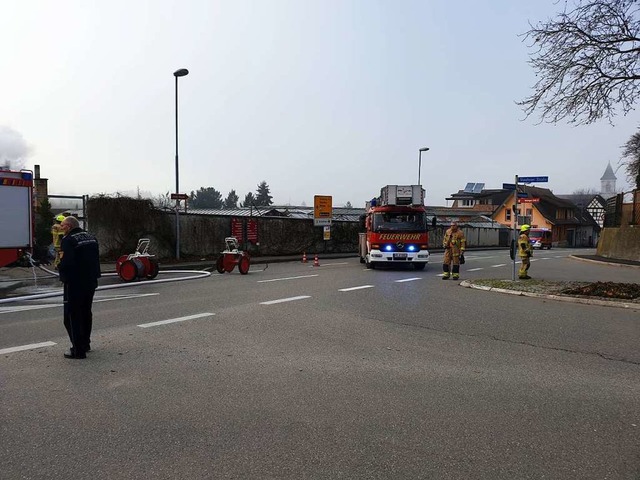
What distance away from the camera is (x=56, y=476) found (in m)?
3.26

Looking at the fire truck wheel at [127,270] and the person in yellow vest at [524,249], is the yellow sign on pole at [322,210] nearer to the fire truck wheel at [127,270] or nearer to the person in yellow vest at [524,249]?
the person in yellow vest at [524,249]

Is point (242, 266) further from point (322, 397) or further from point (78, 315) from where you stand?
point (322, 397)

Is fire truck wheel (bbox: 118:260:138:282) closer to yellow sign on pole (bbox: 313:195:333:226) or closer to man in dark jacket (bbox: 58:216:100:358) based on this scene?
man in dark jacket (bbox: 58:216:100:358)

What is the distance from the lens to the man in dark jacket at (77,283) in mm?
6086

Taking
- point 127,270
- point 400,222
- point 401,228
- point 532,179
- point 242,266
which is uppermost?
point 532,179

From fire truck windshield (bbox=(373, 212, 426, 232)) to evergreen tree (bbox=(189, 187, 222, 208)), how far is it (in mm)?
94873

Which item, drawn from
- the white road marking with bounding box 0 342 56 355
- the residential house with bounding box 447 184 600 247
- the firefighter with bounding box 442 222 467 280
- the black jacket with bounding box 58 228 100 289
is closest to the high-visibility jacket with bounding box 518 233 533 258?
the firefighter with bounding box 442 222 467 280

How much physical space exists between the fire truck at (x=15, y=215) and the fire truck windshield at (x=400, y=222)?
458 inches

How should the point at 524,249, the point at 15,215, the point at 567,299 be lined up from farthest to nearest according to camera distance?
1. the point at 524,249
2. the point at 15,215
3. the point at 567,299

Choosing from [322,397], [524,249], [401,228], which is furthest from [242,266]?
[322,397]

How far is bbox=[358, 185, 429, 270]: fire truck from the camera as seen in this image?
19469 mm

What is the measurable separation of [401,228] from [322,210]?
436 inches

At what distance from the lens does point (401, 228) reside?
63.8ft

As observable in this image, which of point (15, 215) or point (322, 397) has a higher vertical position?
point (15, 215)
